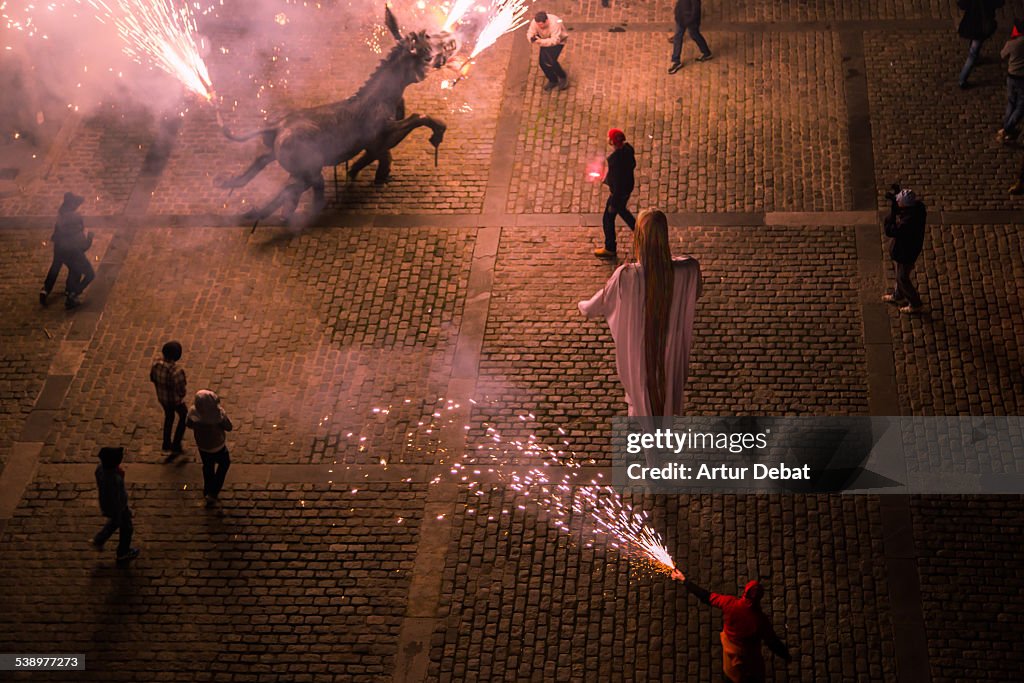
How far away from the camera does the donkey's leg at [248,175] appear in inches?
595

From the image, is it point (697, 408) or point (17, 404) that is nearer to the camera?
point (697, 408)

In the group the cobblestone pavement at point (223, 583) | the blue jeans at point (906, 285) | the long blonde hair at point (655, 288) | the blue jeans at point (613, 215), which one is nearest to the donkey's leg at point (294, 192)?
the blue jeans at point (613, 215)

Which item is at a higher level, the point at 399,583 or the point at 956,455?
the point at 956,455

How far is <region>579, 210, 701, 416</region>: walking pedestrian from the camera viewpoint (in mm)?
10969

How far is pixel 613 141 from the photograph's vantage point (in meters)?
13.5

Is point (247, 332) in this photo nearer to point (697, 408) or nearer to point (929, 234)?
point (697, 408)

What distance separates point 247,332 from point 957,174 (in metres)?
8.60

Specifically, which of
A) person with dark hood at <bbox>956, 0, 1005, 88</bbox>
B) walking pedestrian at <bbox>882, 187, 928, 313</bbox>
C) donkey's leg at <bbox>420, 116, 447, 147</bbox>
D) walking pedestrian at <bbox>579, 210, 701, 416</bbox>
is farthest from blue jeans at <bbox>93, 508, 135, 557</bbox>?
person with dark hood at <bbox>956, 0, 1005, 88</bbox>

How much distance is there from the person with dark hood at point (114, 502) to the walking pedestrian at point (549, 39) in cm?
828

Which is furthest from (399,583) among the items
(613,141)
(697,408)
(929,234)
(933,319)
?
(929,234)

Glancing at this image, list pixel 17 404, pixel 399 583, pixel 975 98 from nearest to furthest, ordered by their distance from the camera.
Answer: pixel 399 583, pixel 17 404, pixel 975 98

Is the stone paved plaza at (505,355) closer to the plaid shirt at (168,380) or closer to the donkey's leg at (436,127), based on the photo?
the donkey's leg at (436,127)

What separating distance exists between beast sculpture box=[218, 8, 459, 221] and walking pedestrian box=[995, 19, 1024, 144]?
689 cm

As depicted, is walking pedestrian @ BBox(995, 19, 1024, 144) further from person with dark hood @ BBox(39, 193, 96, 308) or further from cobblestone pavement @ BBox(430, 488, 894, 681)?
person with dark hood @ BBox(39, 193, 96, 308)
